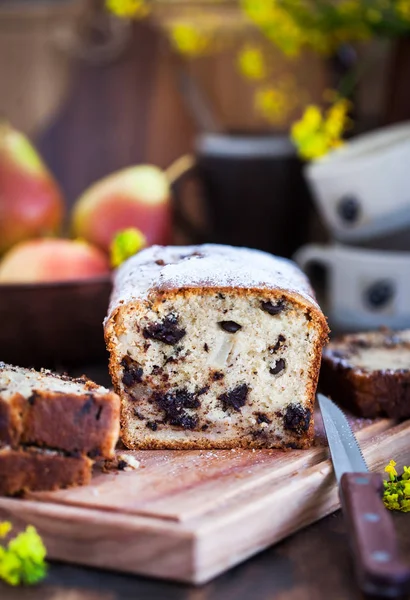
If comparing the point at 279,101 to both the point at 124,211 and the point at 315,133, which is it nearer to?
the point at 315,133

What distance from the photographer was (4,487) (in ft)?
4.70

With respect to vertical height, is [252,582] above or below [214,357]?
below

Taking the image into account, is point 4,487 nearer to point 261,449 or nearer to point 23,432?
point 23,432

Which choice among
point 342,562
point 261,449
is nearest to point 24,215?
point 261,449

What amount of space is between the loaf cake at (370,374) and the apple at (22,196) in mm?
1065

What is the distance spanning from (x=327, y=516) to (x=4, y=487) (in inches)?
23.4

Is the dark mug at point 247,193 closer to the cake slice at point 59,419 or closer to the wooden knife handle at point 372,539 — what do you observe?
the cake slice at point 59,419

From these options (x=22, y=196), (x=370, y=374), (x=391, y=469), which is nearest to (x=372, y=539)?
(x=391, y=469)

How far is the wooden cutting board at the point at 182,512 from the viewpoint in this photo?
132 cm

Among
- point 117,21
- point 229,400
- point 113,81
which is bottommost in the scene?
point 229,400

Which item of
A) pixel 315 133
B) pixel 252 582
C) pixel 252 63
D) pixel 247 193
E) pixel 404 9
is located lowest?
pixel 252 582

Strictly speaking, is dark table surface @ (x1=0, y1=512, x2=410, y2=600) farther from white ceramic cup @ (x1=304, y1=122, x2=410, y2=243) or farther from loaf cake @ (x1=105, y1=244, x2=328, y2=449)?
white ceramic cup @ (x1=304, y1=122, x2=410, y2=243)

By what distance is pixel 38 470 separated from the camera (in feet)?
4.73

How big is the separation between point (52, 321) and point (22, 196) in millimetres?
616
